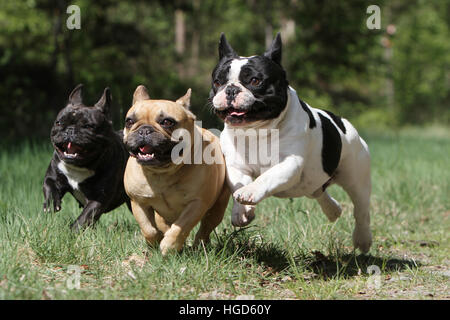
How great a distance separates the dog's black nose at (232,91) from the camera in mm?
3994

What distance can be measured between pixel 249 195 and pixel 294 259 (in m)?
1.27

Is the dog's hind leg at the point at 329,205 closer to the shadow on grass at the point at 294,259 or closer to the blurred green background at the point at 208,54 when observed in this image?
the shadow on grass at the point at 294,259

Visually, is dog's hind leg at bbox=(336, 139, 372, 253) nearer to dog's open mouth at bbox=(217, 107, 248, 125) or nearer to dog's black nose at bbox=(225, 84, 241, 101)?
dog's open mouth at bbox=(217, 107, 248, 125)

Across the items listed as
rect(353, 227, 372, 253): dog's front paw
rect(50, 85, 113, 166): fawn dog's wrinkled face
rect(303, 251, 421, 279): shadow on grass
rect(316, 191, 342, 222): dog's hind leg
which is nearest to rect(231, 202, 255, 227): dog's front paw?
rect(303, 251, 421, 279): shadow on grass

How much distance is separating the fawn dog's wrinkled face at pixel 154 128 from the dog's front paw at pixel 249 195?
54 centimetres

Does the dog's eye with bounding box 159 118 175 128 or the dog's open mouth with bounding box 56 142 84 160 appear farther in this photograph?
the dog's open mouth with bounding box 56 142 84 160

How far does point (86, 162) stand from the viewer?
4.94m

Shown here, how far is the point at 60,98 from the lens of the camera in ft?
46.4

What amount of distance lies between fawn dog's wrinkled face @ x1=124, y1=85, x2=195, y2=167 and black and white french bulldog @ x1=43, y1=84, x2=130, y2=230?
92 cm

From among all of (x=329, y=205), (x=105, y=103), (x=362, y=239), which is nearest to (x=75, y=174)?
(x=105, y=103)

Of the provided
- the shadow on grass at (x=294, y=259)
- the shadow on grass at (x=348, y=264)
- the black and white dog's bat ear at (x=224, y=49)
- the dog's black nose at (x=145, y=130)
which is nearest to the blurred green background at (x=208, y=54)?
the black and white dog's bat ear at (x=224, y=49)

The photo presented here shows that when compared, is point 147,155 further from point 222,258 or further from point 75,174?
point 75,174

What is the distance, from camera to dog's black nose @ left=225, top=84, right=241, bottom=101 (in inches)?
157
